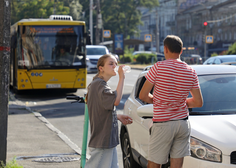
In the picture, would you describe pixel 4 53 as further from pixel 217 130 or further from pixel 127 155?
pixel 217 130

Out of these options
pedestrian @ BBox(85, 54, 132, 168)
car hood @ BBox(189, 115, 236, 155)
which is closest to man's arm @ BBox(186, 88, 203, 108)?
car hood @ BBox(189, 115, 236, 155)

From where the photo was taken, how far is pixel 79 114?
38.1 ft

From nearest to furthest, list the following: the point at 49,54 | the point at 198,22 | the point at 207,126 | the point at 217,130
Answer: the point at 217,130 < the point at 207,126 < the point at 49,54 < the point at 198,22

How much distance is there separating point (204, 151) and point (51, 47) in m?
13.0

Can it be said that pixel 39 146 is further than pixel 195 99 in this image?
Yes

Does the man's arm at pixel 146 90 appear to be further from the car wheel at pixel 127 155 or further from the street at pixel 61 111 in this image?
the street at pixel 61 111

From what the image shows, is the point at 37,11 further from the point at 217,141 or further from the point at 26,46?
the point at 217,141

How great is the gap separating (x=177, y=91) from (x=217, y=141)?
0.62 metres

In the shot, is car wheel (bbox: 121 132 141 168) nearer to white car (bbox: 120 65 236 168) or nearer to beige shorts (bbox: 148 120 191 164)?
white car (bbox: 120 65 236 168)

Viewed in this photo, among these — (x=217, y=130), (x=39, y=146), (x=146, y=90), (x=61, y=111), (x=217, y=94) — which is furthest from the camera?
(x=61, y=111)

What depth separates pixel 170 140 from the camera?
11.5 ft

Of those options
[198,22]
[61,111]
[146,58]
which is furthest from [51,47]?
[198,22]

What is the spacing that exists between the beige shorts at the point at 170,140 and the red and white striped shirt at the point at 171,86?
60 mm

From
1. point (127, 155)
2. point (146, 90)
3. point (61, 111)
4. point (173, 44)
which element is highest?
point (173, 44)
